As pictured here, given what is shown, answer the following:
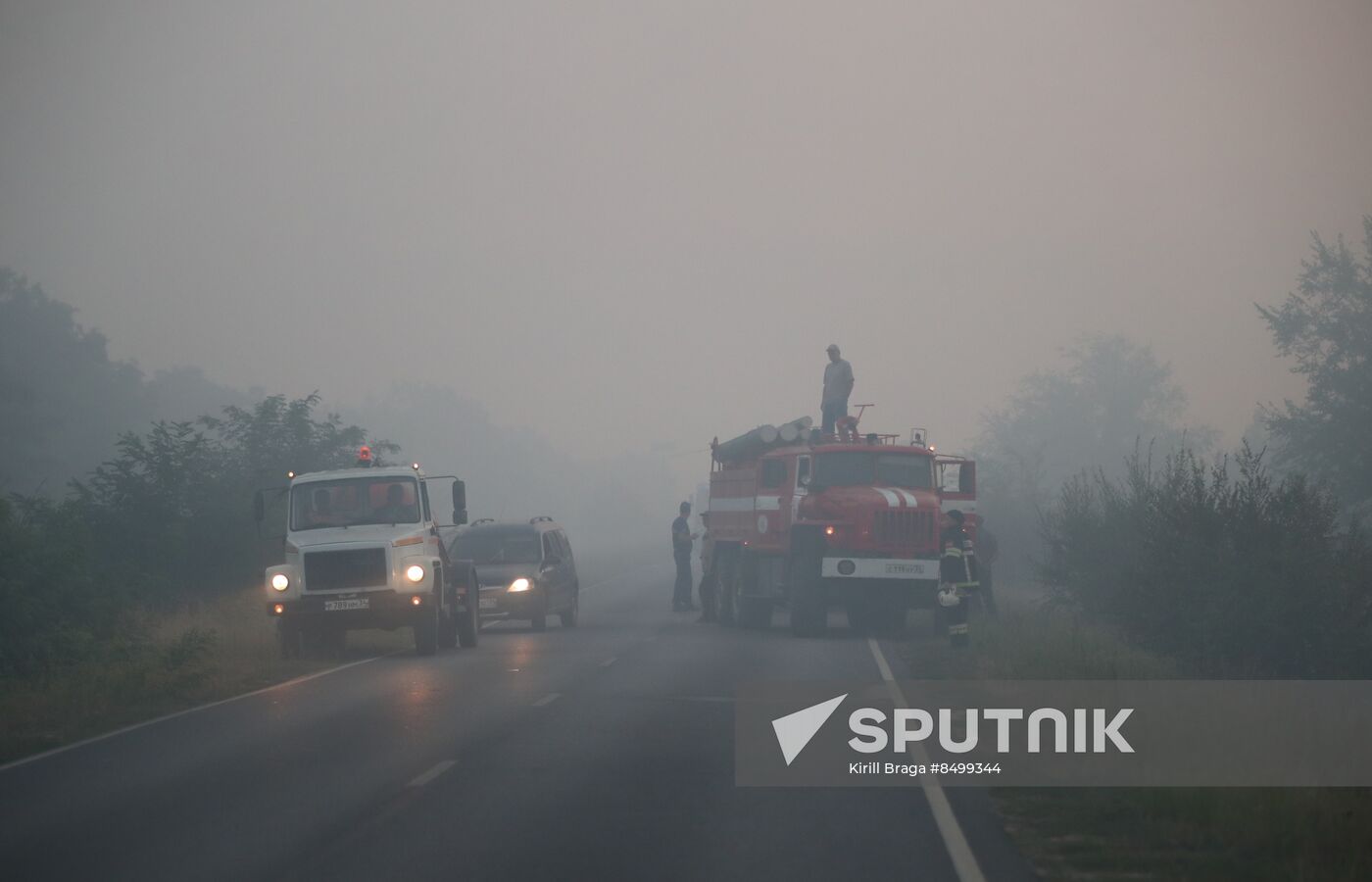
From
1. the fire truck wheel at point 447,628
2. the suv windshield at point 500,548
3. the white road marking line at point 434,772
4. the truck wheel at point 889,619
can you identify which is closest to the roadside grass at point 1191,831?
the white road marking line at point 434,772

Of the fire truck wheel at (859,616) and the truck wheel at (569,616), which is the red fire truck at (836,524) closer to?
the fire truck wheel at (859,616)

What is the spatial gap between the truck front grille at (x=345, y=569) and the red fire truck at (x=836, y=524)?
7109mm

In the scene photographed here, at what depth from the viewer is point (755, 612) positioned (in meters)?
29.6

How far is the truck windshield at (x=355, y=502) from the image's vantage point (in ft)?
80.6

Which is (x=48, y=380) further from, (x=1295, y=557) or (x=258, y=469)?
(x=1295, y=557)

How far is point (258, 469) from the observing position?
4041 centimetres

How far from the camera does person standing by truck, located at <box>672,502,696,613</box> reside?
3550 cm

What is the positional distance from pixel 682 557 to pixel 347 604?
46.3 ft

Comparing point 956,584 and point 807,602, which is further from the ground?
point 956,584

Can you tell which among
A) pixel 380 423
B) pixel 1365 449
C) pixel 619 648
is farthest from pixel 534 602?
pixel 380 423

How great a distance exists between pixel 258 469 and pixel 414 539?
17.8m

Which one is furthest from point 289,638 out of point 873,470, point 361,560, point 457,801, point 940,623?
point 457,801

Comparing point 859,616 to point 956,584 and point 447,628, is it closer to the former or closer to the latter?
point 956,584

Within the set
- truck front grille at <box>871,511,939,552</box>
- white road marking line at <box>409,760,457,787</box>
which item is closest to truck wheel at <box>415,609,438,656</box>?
truck front grille at <box>871,511,939,552</box>
